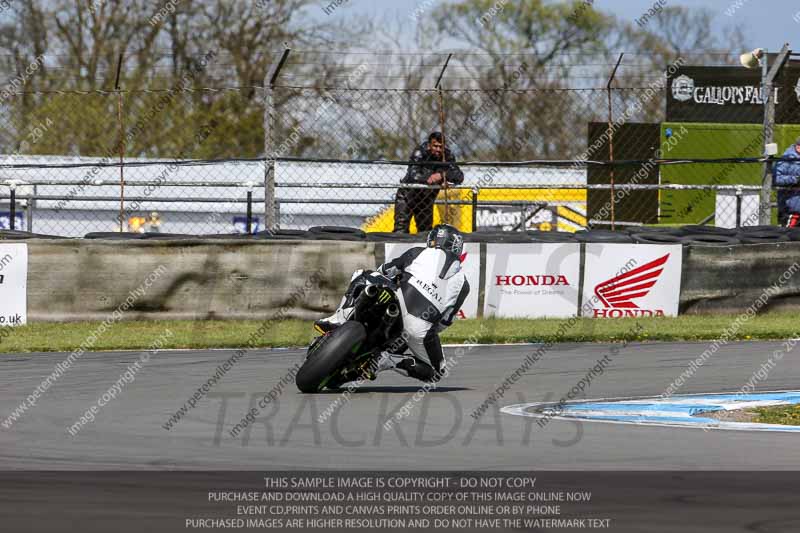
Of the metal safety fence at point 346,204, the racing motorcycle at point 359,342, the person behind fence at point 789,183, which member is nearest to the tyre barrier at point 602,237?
the person behind fence at point 789,183

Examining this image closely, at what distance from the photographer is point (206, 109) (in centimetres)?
2850

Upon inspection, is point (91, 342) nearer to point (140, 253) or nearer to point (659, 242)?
point (140, 253)

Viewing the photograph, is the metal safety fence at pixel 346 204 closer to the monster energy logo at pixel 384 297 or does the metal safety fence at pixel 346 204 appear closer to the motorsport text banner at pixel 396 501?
the monster energy logo at pixel 384 297

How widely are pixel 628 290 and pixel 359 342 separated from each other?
716 cm

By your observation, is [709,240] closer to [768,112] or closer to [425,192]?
[768,112]

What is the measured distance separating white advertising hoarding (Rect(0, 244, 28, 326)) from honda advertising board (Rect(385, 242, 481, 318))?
13.8ft

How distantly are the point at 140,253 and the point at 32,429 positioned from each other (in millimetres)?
7273

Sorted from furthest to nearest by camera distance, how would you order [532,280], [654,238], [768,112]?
1. [768,112]
2. [654,238]
3. [532,280]

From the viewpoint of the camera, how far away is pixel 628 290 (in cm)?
1617

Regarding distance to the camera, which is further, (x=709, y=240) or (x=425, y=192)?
(x=425, y=192)

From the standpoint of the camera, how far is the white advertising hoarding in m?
15.0

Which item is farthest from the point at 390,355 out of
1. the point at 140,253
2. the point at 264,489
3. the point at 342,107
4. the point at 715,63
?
the point at 715,63

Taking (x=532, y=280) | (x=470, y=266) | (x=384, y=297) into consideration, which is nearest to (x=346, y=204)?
(x=470, y=266)

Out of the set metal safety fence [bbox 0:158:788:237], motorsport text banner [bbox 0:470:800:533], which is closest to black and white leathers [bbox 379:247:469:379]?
motorsport text banner [bbox 0:470:800:533]
